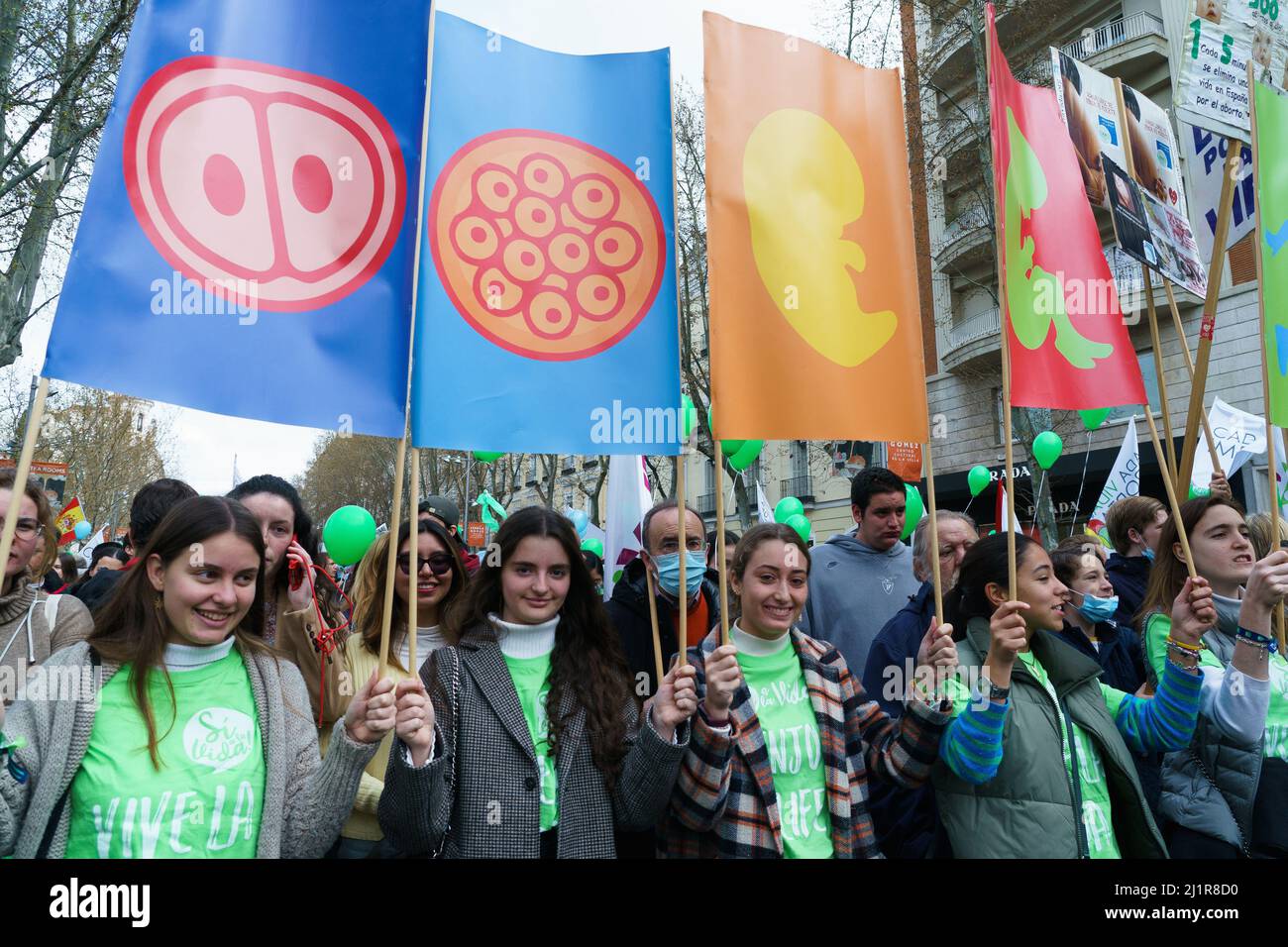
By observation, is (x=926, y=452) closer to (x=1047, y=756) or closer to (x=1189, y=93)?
(x=1047, y=756)

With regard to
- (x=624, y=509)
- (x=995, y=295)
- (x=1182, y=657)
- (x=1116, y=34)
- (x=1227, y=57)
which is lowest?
(x=1182, y=657)

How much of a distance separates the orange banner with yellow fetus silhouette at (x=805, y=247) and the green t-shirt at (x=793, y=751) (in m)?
0.77

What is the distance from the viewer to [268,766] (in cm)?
234

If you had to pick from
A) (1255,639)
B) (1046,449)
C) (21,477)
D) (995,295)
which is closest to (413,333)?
(21,477)

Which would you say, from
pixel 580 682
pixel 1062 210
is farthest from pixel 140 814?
pixel 1062 210

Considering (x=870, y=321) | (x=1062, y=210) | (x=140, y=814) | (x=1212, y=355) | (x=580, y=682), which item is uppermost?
(x=1212, y=355)

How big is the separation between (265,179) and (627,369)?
117 centimetres

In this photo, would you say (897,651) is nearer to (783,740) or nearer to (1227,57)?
(783,740)

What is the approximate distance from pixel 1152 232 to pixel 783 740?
2704 mm

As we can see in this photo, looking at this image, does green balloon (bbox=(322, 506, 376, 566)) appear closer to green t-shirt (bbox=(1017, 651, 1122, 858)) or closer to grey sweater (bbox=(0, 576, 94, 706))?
grey sweater (bbox=(0, 576, 94, 706))

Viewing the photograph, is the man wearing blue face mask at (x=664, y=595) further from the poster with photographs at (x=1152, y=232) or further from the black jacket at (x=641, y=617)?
the poster with photographs at (x=1152, y=232)

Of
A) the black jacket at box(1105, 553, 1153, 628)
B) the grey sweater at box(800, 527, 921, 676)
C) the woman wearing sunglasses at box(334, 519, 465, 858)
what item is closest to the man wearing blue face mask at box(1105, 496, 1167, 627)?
the black jacket at box(1105, 553, 1153, 628)
